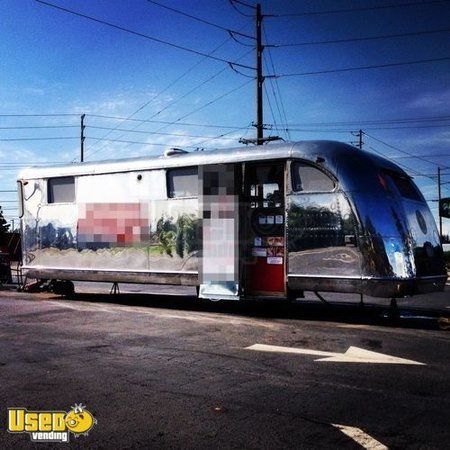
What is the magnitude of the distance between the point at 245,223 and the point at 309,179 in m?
1.49

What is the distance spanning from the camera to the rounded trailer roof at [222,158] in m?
8.88

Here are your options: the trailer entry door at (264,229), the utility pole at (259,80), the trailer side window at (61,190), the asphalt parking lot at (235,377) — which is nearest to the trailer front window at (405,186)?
the trailer entry door at (264,229)

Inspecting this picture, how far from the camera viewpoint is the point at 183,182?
10.3 meters

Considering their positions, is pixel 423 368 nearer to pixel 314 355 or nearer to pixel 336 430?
pixel 314 355

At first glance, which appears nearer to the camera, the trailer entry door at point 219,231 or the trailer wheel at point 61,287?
the trailer entry door at point 219,231

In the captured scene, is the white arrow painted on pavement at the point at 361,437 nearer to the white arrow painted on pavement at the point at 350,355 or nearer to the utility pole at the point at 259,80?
the white arrow painted on pavement at the point at 350,355

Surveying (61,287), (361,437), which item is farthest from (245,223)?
(361,437)

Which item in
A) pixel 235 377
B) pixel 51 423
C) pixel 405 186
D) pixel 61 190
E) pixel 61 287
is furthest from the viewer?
pixel 61 287

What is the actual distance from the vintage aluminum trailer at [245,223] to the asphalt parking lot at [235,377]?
0.85 metres

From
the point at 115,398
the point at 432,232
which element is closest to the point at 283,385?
the point at 115,398

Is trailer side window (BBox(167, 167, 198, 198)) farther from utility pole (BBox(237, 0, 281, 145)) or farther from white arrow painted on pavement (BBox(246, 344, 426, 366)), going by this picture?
utility pole (BBox(237, 0, 281, 145))

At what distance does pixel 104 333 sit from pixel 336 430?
186 inches

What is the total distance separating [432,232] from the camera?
945 cm

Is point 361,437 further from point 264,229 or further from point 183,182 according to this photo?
point 183,182
